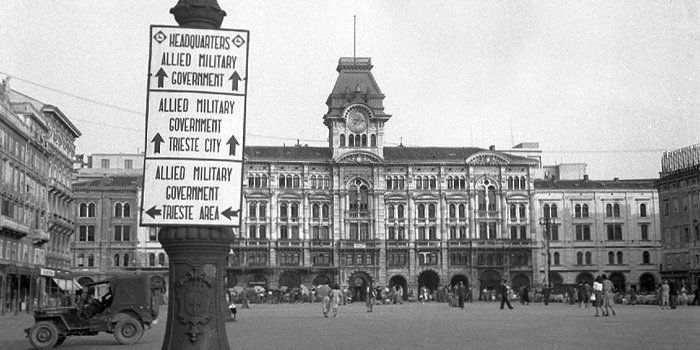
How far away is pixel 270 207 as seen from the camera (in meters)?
95.9

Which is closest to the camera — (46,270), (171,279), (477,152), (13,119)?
(171,279)

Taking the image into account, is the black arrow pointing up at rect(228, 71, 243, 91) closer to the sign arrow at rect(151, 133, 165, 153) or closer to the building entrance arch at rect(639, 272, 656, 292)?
the sign arrow at rect(151, 133, 165, 153)

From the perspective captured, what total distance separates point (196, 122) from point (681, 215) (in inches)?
2990

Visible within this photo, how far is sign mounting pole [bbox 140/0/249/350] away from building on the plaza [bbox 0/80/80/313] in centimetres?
4555

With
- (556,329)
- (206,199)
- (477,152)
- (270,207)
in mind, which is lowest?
(556,329)

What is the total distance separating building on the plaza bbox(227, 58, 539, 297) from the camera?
95.6 metres

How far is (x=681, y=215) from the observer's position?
7856 cm

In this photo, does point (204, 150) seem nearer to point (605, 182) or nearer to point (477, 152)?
Answer: point (477, 152)

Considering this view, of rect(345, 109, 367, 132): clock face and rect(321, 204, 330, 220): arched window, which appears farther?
rect(345, 109, 367, 132): clock face

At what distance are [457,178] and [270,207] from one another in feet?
68.7

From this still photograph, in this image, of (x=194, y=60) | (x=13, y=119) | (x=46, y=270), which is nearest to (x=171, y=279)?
(x=194, y=60)

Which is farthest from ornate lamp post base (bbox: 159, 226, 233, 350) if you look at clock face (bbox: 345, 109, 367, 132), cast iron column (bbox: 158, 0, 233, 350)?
clock face (bbox: 345, 109, 367, 132)

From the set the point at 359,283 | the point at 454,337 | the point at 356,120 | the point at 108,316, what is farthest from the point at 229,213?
the point at 356,120

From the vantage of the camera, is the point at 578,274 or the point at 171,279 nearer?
the point at 171,279
